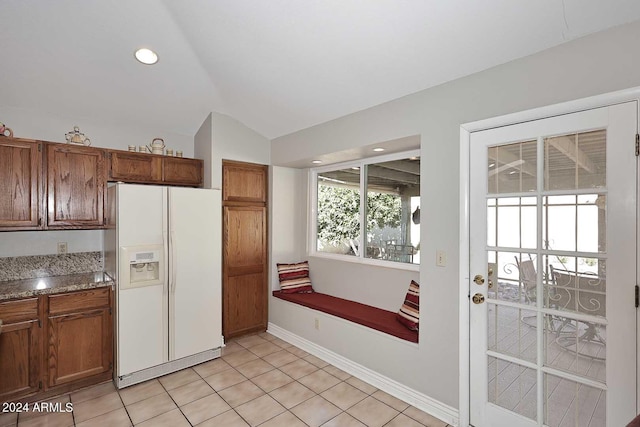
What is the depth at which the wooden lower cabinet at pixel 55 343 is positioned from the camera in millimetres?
2369

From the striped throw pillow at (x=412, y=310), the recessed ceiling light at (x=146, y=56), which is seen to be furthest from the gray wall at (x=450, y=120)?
the recessed ceiling light at (x=146, y=56)

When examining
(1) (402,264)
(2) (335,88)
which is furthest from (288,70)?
(1) (402,264)

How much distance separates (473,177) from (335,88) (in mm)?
1314

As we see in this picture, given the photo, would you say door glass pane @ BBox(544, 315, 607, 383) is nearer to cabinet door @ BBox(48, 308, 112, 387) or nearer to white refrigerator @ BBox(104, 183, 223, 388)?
white refrigerator @ BBox(104, 183, 223, 388)

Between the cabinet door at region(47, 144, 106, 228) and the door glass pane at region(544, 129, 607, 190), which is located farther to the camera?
the cabinet door at region(47, 144, 106, 228)

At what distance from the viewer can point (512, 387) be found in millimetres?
2010

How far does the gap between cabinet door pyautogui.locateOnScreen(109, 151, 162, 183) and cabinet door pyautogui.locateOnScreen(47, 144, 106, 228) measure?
96mm

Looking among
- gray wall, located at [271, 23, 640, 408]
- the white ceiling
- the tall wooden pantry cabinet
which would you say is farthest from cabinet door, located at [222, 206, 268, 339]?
gray wall, located at [271, 23, 640, 408]

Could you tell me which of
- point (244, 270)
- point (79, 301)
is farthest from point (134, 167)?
point (244, 270)

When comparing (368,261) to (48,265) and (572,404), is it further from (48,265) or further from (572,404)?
(48,265)

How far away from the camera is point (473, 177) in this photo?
2164mm

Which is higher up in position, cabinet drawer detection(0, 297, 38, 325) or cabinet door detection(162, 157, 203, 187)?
cabinet door detection(162, 157, 203, 187)

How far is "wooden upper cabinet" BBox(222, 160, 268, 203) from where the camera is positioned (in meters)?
3.62

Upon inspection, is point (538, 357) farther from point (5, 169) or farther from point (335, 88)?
point (5, 169)
